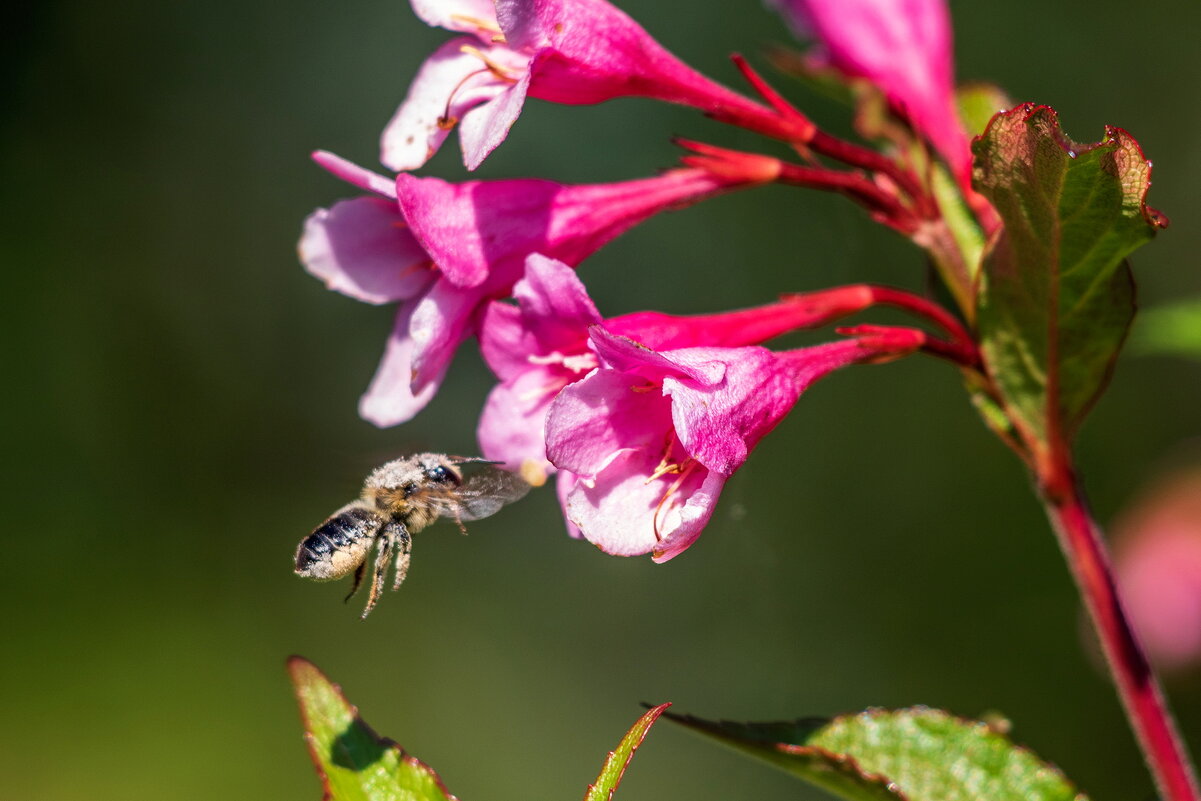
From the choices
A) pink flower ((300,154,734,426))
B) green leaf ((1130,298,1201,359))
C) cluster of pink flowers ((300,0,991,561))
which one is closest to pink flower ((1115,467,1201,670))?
green leaf ((1130,298,1201,359))

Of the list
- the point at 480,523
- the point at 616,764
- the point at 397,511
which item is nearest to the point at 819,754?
the point at 616,764

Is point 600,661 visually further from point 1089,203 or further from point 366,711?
point 1089,203

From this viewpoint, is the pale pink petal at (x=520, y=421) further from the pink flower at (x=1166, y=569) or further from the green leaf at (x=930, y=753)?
the pink flower at (x=1166, y=569)

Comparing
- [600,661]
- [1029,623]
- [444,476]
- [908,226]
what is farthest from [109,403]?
[908,226]

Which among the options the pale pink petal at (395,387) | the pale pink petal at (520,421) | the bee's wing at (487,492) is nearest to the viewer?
the pale pink petal at (520,421)

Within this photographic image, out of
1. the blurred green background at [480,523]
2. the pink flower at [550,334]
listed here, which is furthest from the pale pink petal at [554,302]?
the blurred green background at [480,523]

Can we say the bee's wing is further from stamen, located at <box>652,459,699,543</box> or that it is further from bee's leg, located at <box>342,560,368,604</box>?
stamen, located at <box>652,459,699,543</box>

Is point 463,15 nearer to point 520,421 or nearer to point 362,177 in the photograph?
point 362,177

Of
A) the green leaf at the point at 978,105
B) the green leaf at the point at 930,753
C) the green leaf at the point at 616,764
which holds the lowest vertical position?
the green leaf at the point at 616,764
